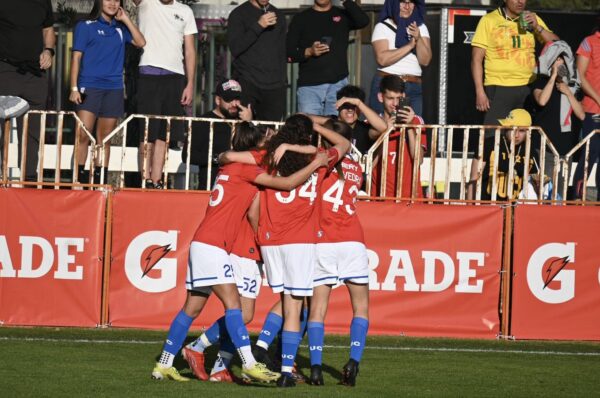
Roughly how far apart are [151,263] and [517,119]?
4.65 meters

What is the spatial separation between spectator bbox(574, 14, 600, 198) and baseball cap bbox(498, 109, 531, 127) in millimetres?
1123

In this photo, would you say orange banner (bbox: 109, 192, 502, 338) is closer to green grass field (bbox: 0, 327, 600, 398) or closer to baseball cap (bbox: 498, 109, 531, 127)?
green grass field (bbox: 0, 327, 600, 398)

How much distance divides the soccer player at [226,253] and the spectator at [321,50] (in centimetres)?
516

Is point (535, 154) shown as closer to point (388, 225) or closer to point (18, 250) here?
point (388, 225)

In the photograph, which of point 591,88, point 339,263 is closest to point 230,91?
point 339,263

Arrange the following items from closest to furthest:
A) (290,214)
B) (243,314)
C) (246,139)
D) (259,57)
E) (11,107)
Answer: (290,214)
(246,139)
(243,314)
(11,107)
(259,57)

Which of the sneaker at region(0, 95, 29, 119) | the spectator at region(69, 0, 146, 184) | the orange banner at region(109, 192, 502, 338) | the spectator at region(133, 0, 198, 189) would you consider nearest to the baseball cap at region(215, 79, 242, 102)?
the spectator at region(133, 0, 198, 189)

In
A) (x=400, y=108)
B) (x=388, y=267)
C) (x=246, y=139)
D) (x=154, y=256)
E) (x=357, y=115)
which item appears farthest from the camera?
(x=400, y=108)

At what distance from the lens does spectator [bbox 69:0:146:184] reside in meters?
15.1

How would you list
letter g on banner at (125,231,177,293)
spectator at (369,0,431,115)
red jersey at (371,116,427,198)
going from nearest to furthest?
letter g on banner at (125,231,177,293) < red jersey at (371,116,427,198) < spectator at (369,0,431,115)

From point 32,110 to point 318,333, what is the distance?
5.71 m

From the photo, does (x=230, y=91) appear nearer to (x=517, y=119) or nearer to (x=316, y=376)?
(x=517, y=119)

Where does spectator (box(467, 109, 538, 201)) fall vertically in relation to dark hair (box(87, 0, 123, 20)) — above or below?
below

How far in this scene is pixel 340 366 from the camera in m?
A: 11.4
